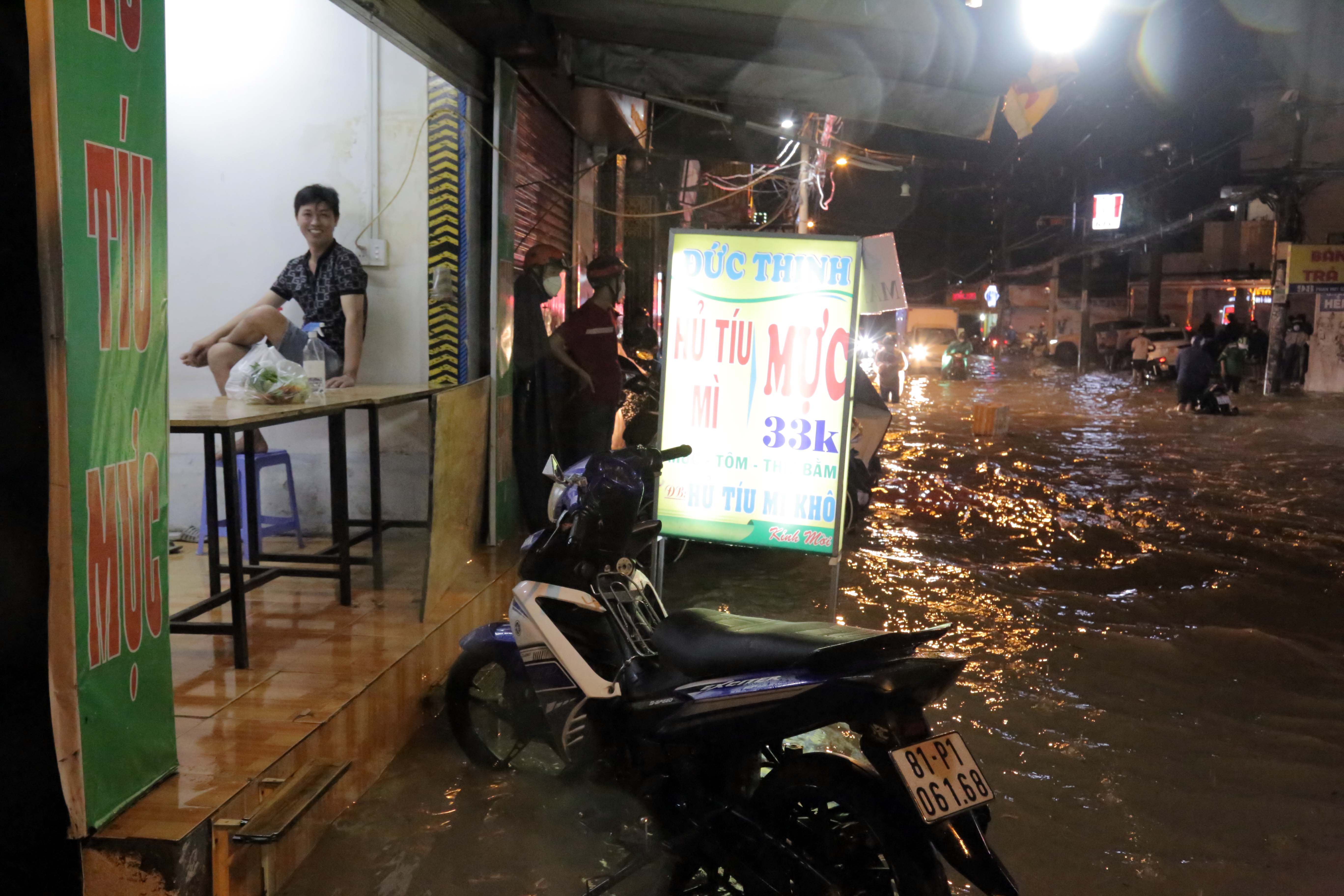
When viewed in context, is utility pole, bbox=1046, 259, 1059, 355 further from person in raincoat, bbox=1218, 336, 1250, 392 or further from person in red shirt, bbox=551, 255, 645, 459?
person in red shirt, bbox=551, 255, 645, 459

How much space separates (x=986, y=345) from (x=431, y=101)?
4854 cm

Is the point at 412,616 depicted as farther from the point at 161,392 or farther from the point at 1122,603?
the point at 1122,603

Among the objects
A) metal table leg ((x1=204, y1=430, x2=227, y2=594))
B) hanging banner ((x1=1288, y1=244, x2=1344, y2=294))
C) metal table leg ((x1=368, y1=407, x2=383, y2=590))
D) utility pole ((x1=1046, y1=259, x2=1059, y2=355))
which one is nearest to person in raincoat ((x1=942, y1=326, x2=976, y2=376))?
hanging banner ((x1=1288, y1=244, x2=1344, y2=294))

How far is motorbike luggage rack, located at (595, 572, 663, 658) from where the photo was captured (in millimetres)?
3270

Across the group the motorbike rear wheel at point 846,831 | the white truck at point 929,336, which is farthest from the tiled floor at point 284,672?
the white truck at point 929,336


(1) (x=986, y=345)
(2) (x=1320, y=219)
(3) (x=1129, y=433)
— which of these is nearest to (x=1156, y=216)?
(1) (x=986, y=345)

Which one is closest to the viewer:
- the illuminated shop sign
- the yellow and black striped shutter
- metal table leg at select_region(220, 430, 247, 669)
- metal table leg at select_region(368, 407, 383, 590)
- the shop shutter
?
metal table leg at select_region(220, 430, 247, 669)

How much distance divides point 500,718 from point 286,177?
13.4 feet

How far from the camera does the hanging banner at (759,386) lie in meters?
4.73

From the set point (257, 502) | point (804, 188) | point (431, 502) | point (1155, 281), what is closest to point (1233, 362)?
point (804, 188)

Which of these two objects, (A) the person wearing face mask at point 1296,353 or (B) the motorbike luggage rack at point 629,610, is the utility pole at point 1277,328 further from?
(B) the motorbike luggage rack at point 629,610

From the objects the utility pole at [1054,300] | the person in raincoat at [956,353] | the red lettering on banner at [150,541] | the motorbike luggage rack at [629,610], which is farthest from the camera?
the utility pole at [1054,300]

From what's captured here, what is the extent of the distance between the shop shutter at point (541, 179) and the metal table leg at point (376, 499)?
1.80m

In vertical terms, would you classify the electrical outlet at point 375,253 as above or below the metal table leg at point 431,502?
above
